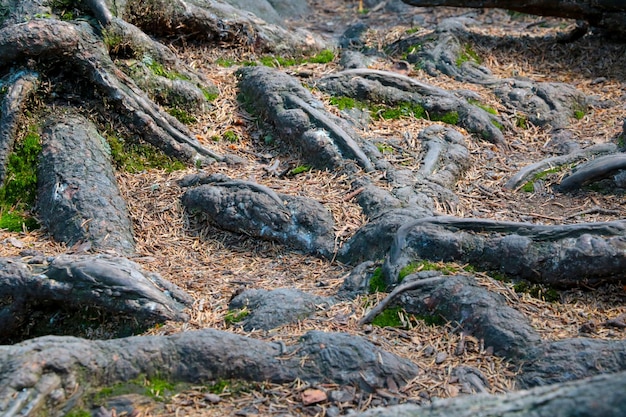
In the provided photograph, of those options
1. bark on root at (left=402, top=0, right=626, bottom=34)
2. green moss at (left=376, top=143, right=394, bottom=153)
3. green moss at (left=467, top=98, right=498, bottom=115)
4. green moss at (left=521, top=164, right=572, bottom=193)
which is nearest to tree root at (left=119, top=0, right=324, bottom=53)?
bark on root at (left=402, top=0, right=626, bottom=34)

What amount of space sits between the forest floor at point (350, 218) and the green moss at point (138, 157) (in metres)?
0.09

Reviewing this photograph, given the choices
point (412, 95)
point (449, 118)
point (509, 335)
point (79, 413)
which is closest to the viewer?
point (79, 413)

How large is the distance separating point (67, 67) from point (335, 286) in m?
3.13

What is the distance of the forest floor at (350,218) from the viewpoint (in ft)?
12.7

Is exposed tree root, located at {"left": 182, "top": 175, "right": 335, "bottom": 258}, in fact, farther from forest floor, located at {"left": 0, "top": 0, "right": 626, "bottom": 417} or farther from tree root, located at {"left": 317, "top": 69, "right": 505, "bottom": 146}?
tree root, located at {"left": 317, "top": 69, "right": 505, "bottom": 146}

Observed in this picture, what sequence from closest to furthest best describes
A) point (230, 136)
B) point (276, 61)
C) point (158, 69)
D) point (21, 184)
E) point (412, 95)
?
point (21, 184) < point (230, 136) < point (158, 69) < point (412, 95) < point (276, 61)

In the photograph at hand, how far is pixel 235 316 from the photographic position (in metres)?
4.52

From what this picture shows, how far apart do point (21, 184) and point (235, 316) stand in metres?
2.42

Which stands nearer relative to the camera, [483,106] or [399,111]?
[399,111]

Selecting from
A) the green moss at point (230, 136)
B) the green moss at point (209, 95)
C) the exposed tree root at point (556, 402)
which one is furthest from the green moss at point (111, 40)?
the exposed tree root at point (556, 402)

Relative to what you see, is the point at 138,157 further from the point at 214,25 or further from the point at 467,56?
the point at 467,56

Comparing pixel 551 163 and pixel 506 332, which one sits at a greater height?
pixel 551 163

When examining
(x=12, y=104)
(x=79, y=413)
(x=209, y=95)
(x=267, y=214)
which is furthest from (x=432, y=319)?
(x=12, y=104)

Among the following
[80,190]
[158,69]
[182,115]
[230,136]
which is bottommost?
[80,190]
